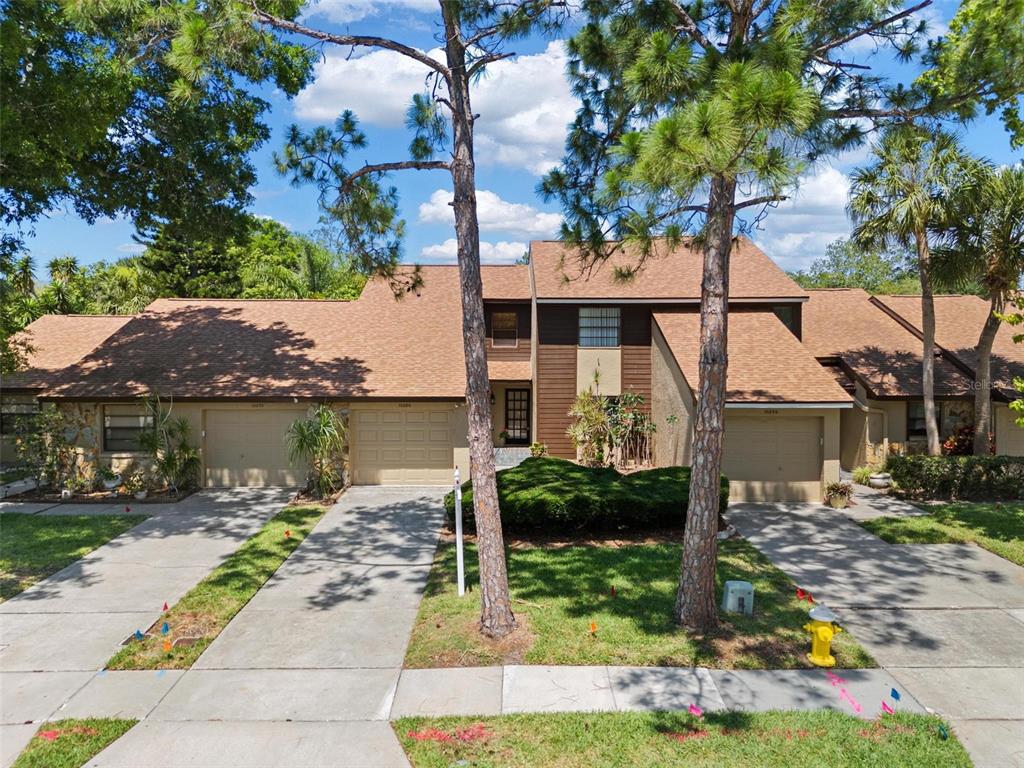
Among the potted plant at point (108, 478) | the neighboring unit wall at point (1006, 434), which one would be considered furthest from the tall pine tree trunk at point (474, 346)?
the neighboring unit wall at point (1006, 434)

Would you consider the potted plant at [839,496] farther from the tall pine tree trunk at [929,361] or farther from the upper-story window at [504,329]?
the upper-story window at [504,329]

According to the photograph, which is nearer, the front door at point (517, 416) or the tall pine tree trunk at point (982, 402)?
the tall pine tree trunk at point (982, 402)

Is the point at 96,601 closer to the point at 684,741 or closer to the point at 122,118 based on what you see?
the point at 684,741

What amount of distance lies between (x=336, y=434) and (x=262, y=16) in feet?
31.0

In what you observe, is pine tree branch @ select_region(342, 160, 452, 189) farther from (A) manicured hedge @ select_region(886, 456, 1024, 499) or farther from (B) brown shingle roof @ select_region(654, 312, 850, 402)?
(A) manicured hedge @ select_region(886, 456, 1024, 499)

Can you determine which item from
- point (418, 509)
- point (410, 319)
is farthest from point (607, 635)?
point (410, 319)

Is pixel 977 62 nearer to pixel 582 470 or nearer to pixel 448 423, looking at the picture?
pixel 582 470

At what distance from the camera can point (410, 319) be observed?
778 inches

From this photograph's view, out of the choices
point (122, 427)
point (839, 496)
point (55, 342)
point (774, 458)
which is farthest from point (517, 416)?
point (55, 342)

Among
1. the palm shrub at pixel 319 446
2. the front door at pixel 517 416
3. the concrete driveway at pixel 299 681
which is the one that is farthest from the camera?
the front door at pixel 517 416

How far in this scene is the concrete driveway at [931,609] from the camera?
618cm

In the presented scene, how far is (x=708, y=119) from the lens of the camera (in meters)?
5.80

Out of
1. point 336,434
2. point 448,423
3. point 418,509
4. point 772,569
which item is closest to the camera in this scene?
point 772,569

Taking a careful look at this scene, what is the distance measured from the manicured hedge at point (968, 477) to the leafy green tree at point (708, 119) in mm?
8913
